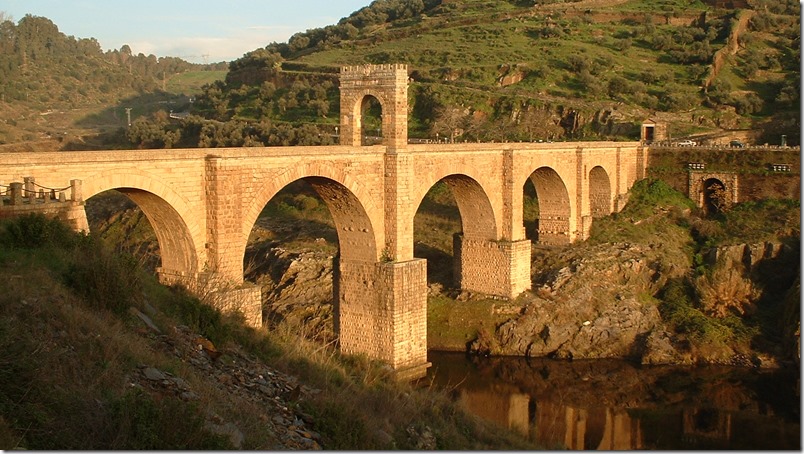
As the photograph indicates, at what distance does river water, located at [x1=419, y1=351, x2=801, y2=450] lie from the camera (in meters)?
21.6

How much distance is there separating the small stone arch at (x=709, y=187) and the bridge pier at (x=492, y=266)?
Answer: 1232 centimetres

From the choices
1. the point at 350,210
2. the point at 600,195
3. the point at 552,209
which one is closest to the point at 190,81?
the point at 600,195

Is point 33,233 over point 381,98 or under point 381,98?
under

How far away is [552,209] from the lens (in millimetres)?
35188

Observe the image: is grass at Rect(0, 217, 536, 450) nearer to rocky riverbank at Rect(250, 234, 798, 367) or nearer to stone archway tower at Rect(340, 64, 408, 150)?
stone archway tower at Rect(340, 64, 408, 150)

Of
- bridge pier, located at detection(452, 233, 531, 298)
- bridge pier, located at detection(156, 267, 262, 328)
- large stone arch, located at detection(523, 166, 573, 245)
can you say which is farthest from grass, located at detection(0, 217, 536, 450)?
large stone arch, located at detection(523, 166, 573, 245)

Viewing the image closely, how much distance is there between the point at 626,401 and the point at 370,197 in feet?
30.5

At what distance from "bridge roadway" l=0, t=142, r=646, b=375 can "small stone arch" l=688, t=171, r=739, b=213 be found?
9.48ft

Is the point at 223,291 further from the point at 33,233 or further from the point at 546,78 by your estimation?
the point at 546,78

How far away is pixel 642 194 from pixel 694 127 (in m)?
11.3

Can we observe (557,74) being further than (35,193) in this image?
Yes

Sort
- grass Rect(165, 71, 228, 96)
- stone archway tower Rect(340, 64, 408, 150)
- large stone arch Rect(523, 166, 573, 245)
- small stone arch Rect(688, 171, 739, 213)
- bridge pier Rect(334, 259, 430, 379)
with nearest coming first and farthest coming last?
bridge pier Rect(334, 259, 430, 379) < stone archway tower Rect(340, 64, 408, 150) < large stone arch Rect(523, 166, 573, 245) < small stone arch Rect(688, 171, 739, 213) < grass Rect(165, 71, 228, 96)

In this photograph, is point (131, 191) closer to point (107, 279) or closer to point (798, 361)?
point (107, 279)

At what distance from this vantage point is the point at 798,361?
1061 inches
